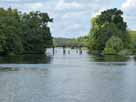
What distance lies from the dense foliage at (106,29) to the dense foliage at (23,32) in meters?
17.5

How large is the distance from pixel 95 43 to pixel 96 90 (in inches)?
4878

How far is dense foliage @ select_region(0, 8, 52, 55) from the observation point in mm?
130625

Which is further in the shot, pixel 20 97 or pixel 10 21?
pixel 10 21

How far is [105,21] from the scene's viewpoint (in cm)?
17162

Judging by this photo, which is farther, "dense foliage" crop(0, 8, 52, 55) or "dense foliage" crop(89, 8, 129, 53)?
"dense foliage" crop(89, 8, 129, 53)

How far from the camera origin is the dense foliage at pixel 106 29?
162000 mm

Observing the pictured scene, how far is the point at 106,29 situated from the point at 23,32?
98.1 feet

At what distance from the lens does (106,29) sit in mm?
162000

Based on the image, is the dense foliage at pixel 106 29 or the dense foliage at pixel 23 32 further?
the dense foliage at pixel 106 29

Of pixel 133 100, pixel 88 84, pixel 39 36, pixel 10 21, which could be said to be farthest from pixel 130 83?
pixel 39 36

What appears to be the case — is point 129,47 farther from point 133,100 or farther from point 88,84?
point 133,100

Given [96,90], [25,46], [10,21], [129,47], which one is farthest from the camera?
[129,47]

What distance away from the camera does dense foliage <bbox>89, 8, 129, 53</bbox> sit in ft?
531

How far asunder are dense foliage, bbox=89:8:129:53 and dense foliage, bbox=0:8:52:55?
57.4 ft
